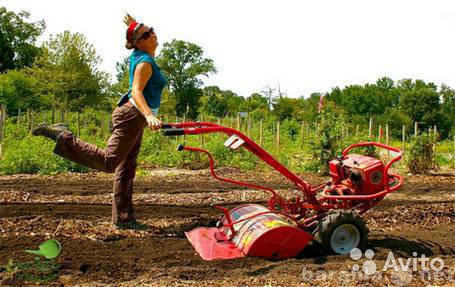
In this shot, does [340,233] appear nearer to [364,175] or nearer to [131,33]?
[364,175]

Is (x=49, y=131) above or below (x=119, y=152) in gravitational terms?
above

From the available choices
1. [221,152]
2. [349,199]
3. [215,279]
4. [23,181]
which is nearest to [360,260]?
[349,199]

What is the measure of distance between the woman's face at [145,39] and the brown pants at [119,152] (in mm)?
620

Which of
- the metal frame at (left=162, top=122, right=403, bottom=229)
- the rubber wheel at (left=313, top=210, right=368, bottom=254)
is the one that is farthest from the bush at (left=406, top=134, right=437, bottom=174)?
the rubber wheel at (left=313, top=210, right=368, bottom=254)

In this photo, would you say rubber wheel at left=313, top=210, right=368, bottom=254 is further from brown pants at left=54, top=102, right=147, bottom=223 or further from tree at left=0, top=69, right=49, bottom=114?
tree at left=0, top=69, right=49, bottom=114

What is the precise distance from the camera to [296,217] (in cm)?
493

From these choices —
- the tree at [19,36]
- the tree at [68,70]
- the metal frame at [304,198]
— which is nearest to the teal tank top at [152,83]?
the metal frame at [304,198]

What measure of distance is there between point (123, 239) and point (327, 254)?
1941mm

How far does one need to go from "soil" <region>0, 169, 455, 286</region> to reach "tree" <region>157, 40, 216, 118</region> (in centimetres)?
5080

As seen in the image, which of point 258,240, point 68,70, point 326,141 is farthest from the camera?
point 68,70

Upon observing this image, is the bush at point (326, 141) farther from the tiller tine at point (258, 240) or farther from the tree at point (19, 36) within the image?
the tree at point (19, 36)

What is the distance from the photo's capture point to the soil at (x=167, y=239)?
156 inches

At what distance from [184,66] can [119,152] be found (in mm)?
56611

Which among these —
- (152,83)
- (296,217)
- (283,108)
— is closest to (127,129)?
(152,83)
